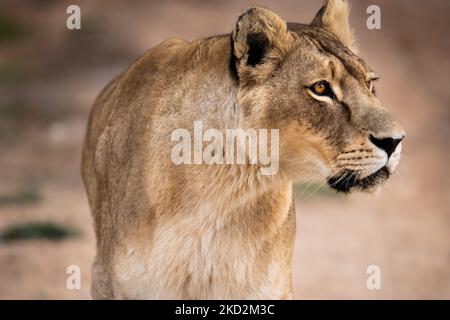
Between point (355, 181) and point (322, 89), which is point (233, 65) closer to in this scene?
point (322, 89)

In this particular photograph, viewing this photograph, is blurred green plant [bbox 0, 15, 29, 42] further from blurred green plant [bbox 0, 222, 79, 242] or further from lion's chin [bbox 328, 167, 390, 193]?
lion's chin [bbox 328, 167, 390, 193]

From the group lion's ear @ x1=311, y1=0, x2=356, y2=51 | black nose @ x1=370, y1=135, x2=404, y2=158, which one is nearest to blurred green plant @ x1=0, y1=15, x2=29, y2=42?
lion's ear @ x1=311, y1=0, x2=356, y2=51

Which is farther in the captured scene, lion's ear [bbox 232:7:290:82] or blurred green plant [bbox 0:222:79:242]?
blurred green plant [bbox 0:222:79:242]

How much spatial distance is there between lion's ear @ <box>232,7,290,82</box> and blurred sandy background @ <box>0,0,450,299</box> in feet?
2.66

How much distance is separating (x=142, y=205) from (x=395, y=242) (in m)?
6.34

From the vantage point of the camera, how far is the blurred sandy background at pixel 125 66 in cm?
907

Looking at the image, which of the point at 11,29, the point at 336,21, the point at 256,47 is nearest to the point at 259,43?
the point at 256,47

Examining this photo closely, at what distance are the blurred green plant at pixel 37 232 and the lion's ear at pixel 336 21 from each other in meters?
5.56

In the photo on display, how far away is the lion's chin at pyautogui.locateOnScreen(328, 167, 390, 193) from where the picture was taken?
416 cm

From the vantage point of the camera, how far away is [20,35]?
1634cm

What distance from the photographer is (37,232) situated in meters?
9.56

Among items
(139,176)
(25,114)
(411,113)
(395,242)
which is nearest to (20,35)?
(25,114)

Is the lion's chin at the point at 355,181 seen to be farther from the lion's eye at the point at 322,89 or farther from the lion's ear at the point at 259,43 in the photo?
the lion's ear at the point at 259,43

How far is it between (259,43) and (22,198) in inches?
279
